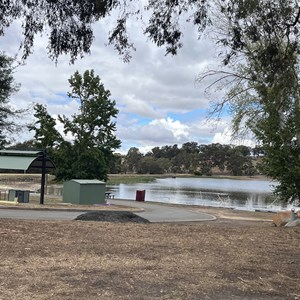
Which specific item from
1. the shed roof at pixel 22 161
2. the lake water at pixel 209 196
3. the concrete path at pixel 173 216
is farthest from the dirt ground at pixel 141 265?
the shed roof at pixel 22 161

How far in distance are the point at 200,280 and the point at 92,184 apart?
82.2 feet

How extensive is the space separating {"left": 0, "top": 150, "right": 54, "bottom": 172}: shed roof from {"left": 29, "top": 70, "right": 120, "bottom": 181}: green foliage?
18906mm

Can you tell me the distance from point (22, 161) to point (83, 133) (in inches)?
885

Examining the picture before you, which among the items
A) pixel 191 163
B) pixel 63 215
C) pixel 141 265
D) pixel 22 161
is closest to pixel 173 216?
pixel 63 215

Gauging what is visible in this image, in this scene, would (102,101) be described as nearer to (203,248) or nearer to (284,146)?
(284,146)

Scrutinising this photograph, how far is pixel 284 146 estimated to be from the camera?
19.8 meters

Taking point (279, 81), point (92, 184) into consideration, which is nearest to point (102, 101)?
point (92, 184)

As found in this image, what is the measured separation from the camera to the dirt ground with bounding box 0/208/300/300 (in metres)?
5.57

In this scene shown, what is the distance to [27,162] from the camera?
2883 centimetres

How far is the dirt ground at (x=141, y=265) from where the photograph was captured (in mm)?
5570

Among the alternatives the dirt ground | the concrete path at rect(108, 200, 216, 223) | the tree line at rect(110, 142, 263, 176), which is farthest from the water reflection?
the tree line at rect(110, 142, 263, 176)

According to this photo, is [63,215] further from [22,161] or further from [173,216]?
[22,161]

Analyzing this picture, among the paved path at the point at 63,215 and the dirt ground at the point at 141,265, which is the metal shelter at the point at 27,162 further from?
the dirt ground at the point at 141,265

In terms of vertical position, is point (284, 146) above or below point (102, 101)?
below
